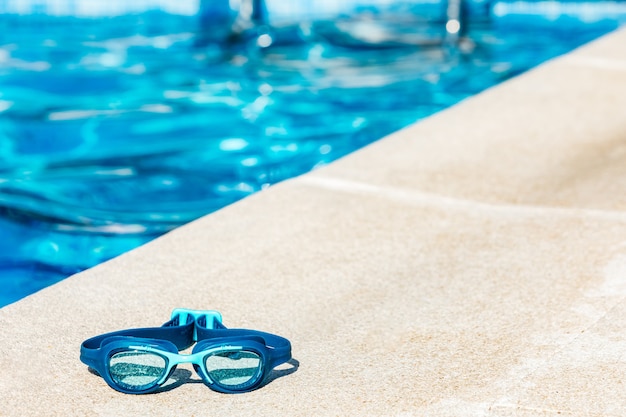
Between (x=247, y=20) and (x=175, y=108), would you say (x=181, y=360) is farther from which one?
(x=247, y=20)

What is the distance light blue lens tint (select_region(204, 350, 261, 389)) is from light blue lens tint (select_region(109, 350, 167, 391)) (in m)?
0.12

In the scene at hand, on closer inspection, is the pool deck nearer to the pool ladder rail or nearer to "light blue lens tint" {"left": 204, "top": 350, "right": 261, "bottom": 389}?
"light blue lens tint" {"left": 204, "top": 350, "right": 261, "bottom": 389}

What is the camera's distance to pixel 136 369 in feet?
8.26

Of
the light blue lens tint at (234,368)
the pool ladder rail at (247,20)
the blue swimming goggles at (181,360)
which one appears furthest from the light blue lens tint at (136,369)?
the pool ladder rail at (247,20)

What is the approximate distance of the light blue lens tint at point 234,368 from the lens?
2.50 m

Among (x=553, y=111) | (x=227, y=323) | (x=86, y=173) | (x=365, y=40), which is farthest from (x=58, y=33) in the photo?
(x=227, y=323)

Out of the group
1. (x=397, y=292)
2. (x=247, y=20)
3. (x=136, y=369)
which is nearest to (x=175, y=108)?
(x=247, y=20)

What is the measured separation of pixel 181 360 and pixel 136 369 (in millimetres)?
153

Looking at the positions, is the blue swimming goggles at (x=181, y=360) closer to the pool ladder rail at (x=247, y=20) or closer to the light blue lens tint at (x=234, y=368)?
the light blue lens tint at (x=234, y=368)

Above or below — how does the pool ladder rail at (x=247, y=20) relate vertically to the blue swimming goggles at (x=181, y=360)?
below

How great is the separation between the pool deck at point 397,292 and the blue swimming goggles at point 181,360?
0.16 ft

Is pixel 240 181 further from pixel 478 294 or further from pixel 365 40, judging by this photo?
pixel 365 40

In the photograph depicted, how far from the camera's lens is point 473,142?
200 inches

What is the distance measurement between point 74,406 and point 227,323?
2.08 ft
